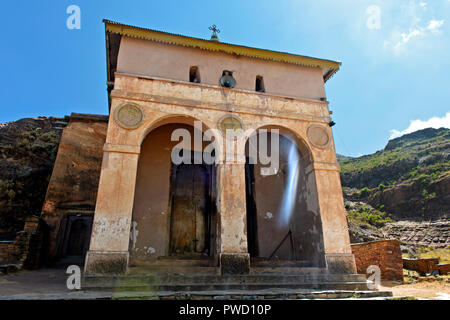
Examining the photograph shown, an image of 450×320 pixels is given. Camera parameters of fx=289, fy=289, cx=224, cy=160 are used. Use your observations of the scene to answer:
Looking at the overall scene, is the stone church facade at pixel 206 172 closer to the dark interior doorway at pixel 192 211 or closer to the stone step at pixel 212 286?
the dark interior doorway at pixel 192 211

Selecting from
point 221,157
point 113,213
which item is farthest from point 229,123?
point 113,213

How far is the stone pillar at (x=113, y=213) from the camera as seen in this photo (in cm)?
714

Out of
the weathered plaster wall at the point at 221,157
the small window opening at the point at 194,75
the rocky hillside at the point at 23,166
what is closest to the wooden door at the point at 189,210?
the weathered plaster wall at the point at 221,157

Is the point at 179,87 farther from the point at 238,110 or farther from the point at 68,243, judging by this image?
the point at 68,243

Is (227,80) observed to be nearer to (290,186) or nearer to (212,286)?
(290,186)

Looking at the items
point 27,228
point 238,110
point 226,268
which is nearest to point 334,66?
point 238,110

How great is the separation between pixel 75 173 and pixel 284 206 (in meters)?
9.81

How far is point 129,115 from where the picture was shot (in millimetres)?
8805

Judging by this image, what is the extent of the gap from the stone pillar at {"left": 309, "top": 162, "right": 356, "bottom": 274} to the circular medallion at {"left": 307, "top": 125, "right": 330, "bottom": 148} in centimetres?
78

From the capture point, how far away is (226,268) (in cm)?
784

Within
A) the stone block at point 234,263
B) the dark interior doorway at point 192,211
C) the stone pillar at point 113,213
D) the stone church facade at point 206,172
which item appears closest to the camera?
the stone pillar at point 113,213

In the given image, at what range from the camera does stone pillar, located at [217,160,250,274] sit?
7933 mm

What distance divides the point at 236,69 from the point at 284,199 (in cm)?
543

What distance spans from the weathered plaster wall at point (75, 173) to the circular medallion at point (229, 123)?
25.7 feet
